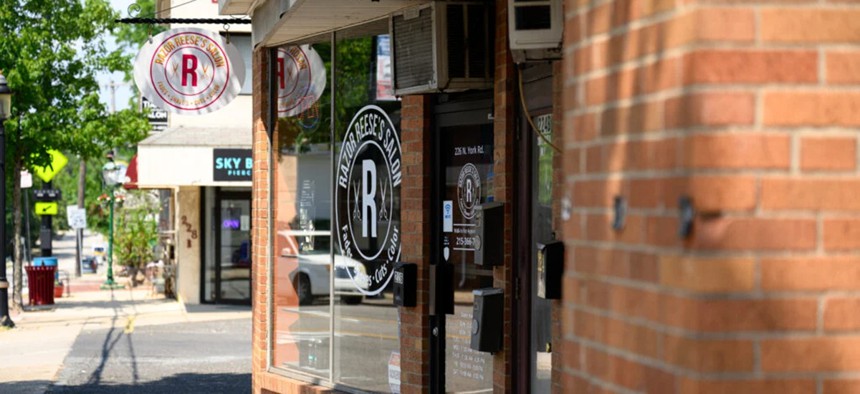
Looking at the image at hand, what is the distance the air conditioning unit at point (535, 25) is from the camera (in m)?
5.74

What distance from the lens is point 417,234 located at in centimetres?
834

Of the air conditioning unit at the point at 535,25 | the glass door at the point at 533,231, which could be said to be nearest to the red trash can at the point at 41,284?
the glass door at the point at 533,231

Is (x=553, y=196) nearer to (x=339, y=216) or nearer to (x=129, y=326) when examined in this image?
(x=339, y=216)

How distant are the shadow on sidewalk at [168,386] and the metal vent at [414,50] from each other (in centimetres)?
682

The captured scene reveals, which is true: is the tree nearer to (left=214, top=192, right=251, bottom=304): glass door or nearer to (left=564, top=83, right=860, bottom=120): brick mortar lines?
(left=214, top=192, right=251, bottom=304): glass door

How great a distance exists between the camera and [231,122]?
87.9 feet

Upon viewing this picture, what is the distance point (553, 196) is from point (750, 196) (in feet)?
14.1

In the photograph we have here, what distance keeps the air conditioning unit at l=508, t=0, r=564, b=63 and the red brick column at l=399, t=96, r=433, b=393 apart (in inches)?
99.2

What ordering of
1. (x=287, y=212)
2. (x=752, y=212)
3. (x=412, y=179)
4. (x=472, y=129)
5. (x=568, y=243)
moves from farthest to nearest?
1. (x=287, y=212)
2. (x=412, y=179)
3. (x=472, y=129)
4. (x=568, y=243)
5. (x=752, y=212)

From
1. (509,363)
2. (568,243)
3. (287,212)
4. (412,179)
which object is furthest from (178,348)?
(568,243)

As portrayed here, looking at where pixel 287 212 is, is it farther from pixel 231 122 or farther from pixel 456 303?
pixel 231 122

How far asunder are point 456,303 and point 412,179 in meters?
0.91

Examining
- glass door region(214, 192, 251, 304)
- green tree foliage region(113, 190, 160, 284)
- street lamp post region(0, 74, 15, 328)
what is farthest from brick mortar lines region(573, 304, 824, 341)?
green tree foliage region(113, 190, 160, 284)

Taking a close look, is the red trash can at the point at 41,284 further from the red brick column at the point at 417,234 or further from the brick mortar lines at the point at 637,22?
the brick mortar lines at the point at 637,22
